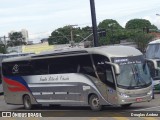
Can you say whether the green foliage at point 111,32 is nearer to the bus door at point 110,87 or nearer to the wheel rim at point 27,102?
the wheel rim at point 27,102

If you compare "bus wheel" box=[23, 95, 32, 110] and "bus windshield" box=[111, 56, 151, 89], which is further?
"bus wheel" box=[23, 95, 32, 110]

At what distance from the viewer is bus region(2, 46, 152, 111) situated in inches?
806

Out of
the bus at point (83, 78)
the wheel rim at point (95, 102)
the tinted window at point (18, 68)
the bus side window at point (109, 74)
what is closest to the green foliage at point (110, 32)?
the tinted window at point (18, 68)

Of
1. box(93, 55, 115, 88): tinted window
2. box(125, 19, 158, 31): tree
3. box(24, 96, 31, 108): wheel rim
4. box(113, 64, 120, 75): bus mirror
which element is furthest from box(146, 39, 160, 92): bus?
box(125, 19, 158, 31): tree

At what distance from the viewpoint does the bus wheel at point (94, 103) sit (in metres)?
21.3

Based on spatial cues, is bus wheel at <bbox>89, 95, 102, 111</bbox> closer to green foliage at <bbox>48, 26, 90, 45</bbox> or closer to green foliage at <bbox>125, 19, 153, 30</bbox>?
green foliage at <bbox>48, 26, 90, 45</bbox>

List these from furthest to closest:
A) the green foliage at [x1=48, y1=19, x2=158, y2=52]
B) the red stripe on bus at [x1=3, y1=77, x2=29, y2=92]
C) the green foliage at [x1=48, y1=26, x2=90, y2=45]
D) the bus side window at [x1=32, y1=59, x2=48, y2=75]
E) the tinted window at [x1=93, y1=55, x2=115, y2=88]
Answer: the green foliage at [x1=48, y1=26, x2=90, y2=45], the green foliage at [x1=48, y1=19, x2=158, y2=52], the red stripe on bus at [x1=3, y1=77, x2=29, y2=92], the bus side window at [x1=32, y1=59, x2=48, y2=75], the tinted window at [x1=93, y1=55, x2=115, y2=88]

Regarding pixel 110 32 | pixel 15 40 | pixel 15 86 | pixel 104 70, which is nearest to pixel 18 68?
pixel 15 86

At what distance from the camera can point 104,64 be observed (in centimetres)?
2077

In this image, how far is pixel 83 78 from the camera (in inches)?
866

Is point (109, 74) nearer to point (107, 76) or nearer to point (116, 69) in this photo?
point (107, 76)

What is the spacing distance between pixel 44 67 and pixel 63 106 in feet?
8.88

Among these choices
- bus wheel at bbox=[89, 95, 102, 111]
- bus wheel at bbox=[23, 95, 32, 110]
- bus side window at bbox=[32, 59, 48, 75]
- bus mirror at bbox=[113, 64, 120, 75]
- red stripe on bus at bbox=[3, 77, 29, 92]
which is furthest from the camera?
red stripe on bus at bbox=[3, 77, 29, 92]

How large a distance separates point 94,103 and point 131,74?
2.33 m
